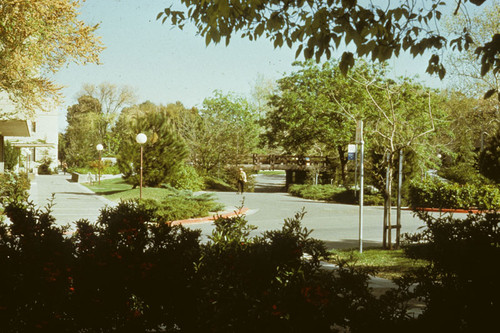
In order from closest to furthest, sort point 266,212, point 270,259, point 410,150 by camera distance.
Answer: point 270,259, point 266,212, point 410,150

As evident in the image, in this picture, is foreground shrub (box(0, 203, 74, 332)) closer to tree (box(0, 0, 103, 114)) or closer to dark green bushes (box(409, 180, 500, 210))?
tree (box(0, 0, 103, 114))

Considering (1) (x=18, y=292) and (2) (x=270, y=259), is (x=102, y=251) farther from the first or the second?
(2) (x=270, y=259)

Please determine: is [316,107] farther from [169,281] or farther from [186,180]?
[169,281]

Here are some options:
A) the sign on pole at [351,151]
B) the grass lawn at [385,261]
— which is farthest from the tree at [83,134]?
the grass lawn at [385,261]

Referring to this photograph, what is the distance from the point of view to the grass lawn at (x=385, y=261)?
823cm

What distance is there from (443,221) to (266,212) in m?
16.3

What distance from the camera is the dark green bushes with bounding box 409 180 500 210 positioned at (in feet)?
67.7

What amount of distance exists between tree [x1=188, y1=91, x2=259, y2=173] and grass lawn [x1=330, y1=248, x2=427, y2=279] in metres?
27.4

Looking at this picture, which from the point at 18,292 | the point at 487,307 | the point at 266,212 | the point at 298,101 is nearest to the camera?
the point at 487,307

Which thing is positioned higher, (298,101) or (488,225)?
(298,101)

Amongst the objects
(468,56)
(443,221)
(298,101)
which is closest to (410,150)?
(468,56)

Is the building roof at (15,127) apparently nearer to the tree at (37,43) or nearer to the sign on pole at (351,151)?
the tree at (37,43)

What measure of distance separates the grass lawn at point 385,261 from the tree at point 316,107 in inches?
798

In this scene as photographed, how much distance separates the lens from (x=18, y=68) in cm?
1362
